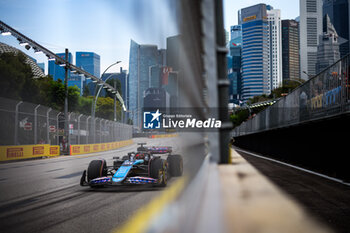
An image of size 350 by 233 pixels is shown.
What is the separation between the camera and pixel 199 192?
3.72ft

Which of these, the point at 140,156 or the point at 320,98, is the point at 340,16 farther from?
the point at 140,156

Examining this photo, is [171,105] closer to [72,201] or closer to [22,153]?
[72,201]

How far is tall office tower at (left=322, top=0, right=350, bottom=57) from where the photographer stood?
603 ft

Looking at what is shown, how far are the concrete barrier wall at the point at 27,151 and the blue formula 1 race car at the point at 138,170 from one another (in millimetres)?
9800

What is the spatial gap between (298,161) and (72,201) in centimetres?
972

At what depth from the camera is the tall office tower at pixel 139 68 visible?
1.91m

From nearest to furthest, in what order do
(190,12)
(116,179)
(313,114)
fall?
(190,12) → (116,179) → (313,114)

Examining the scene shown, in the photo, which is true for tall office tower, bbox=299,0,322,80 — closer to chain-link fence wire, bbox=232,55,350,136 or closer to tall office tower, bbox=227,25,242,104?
chain-link fence wire, bbox=232,55,350,136

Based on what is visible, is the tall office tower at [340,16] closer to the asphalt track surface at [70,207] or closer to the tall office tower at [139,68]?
the asphalt track surface at [70,207]

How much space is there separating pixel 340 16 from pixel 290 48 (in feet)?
143

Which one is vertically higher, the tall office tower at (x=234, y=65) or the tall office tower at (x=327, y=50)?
the tall office tower at (x=327, y=50)

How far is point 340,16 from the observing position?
627ft

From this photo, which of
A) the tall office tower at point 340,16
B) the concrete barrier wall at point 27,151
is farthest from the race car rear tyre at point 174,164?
the tall office tower at point 340,16

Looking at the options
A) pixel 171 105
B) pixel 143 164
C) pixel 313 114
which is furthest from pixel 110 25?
pixel 313 114
